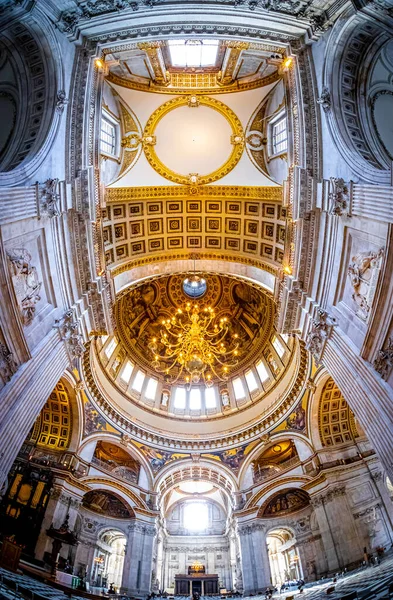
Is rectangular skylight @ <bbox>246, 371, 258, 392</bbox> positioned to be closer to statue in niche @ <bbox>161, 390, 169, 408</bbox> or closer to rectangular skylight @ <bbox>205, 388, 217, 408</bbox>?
rectangular skylight @ <bbox>205, 388, 217, 408</bbox>

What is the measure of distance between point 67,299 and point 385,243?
10.7 meters

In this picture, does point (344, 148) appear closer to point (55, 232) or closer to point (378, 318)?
point (378, 318)

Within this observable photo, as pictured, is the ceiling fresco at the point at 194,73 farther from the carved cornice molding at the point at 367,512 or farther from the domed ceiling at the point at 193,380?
the carved cornice molding at the point at 367,512

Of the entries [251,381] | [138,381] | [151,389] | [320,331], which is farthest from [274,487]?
[320,331]

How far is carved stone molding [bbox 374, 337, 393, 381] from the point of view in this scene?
10133 millimetres

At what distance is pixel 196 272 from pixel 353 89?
10925mm

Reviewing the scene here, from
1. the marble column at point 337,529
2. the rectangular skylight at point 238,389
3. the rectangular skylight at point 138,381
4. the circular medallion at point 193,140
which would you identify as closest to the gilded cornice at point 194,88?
the circular medallion at point 193,140

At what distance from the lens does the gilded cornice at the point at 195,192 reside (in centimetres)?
1642

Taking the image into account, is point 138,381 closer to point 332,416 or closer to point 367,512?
point 332,416

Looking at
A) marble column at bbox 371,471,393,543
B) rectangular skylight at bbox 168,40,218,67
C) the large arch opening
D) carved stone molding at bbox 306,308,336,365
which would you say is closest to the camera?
carved stone molding at bbox 306,308,336,365

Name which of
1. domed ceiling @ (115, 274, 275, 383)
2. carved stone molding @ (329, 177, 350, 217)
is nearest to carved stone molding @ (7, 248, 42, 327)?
carved stone molding @ (329, 177, 350, 217)

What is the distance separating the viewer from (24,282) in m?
11.0

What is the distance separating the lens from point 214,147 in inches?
683

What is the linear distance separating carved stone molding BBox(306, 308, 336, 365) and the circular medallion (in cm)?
835
